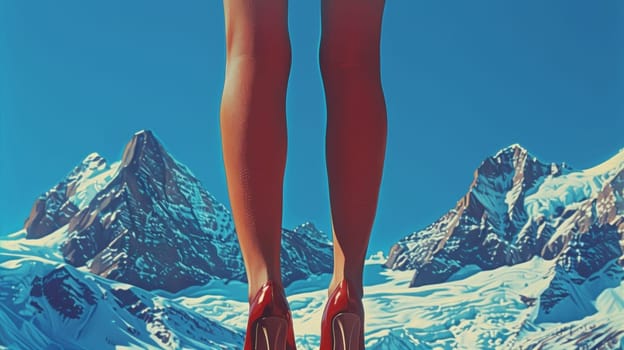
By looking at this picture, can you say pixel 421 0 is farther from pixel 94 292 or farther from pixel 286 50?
pixel 286 50

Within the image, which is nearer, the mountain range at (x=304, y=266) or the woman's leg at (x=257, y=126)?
the woman's leg at (x=257, y=126)

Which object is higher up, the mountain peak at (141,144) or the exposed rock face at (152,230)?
the mountain peak at (141,144)

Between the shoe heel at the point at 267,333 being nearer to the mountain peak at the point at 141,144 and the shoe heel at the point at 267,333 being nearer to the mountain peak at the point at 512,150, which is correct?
the mountain peak at the point at 141,144

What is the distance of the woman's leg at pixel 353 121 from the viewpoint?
80cm

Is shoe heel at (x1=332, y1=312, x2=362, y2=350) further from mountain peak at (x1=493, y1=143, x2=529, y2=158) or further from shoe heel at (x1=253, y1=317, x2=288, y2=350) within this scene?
mountain peak at (x1=493, y1=143, x2=529, y2=158)

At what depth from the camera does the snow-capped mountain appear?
3.43 meters

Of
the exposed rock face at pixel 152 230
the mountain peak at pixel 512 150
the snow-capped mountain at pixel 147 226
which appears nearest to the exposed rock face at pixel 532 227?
the mountain peak at pixel 512 150

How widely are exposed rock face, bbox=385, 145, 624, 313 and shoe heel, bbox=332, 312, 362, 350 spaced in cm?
278

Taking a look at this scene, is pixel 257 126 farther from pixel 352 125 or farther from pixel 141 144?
pixel 141 144

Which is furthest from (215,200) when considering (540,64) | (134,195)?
(540,64)

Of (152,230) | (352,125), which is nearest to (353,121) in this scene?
(352,125)

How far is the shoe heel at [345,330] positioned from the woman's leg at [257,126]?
6cm

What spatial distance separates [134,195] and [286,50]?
307 cm

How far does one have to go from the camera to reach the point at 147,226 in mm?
3744
